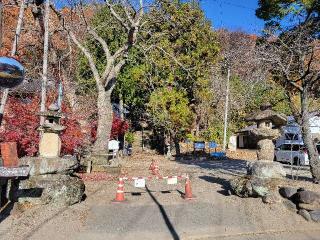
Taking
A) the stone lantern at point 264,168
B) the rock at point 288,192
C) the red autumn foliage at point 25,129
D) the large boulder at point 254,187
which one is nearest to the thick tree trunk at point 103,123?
the red autumn foliage at point 25,129

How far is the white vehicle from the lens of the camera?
2344 centimetres

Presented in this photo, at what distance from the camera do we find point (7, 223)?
804cm

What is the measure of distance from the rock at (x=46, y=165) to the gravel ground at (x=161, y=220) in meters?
0.99

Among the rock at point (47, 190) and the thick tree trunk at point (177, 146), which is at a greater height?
the thick tree trunk at point (177, 146)

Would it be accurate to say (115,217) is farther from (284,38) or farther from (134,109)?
(134,109)

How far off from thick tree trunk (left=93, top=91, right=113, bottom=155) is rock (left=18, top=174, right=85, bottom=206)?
25.5 feet

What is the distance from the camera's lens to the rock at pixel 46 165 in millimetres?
9859

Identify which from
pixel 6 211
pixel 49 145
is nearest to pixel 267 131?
pixel 49 145

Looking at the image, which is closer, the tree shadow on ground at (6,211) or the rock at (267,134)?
the tree shadow on ground at (6,211)

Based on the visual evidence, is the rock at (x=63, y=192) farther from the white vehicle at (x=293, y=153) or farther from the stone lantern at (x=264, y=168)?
the white vehicle at (x=293, y=153)

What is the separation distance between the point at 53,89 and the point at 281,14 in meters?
9.93

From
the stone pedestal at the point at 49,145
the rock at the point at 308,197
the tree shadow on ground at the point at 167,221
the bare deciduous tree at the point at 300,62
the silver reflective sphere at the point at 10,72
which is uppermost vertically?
Result: the bare deciduous tree at the point at 300,62

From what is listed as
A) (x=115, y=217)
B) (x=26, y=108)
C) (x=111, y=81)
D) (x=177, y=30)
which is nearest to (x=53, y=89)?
(x=111, y=81)

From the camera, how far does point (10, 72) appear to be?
411 centimetres
